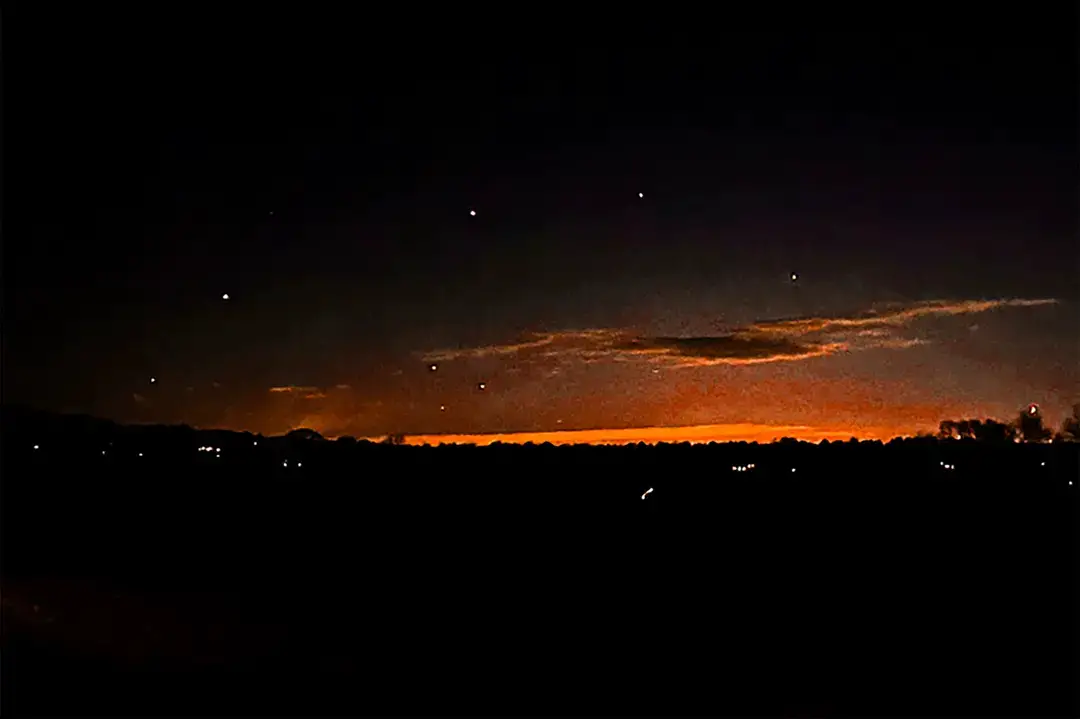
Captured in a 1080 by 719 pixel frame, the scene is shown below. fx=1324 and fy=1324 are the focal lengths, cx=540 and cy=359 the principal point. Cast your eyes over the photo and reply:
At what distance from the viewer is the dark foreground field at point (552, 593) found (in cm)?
1170

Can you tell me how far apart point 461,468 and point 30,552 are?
20973 millimetres

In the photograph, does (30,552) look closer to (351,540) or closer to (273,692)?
(351,540)

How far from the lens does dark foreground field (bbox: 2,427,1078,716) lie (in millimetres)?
11703

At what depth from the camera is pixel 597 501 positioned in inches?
1398

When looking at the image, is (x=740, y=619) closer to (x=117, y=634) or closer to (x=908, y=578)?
(x=908, y=578)

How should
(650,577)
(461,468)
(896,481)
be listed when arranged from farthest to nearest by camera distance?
(461,468)
(896,481)
(650,577)

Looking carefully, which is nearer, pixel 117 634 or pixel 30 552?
pixel 117 634

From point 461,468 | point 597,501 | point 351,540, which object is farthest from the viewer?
point 461,468

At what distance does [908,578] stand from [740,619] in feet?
16.7

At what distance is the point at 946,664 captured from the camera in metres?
13.4

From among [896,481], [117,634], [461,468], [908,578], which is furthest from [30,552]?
[896,481]

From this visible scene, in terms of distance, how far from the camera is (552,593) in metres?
18.4

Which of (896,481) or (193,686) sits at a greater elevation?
(896,481)

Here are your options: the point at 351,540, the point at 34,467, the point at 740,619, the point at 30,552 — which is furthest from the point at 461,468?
the point at 740,619
